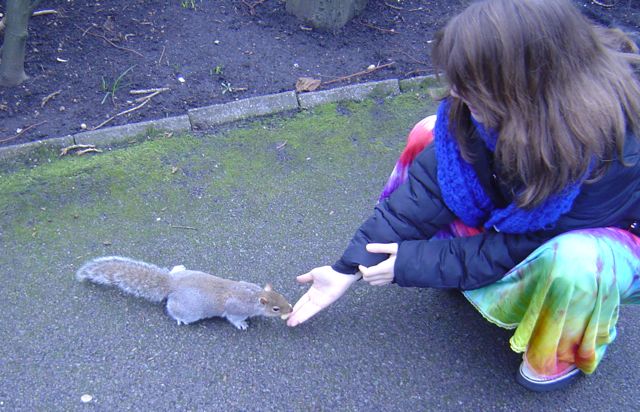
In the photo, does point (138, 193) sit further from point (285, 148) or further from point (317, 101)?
point (317, 101)

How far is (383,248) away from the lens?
176 cm

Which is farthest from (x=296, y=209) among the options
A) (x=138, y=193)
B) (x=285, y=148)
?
(x=138, y=193)

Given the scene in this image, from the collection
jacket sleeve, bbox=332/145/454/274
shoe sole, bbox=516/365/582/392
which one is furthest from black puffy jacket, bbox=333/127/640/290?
shoe sole, bbox=516/365/582/392

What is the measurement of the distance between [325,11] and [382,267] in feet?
8.15

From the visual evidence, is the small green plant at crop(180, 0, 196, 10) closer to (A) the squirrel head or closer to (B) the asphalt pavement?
(B) the asphalt pavement

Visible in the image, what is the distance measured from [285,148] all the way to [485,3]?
1718 millimetres

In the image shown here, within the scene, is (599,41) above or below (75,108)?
above

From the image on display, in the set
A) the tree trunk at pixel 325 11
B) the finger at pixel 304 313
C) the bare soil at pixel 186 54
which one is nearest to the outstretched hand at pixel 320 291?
the finger at pixel 304 313

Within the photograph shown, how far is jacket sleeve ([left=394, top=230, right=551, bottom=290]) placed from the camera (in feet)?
5.39

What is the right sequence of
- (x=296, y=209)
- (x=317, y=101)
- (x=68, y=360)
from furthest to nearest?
(x=317, y=101), (x=296, y=209), (x=68, y=360)

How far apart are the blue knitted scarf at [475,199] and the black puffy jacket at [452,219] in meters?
0.03

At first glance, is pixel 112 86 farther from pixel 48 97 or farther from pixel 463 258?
pixel 463 258

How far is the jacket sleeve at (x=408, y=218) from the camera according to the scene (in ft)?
5.91

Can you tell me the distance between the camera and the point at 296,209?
2.61 meters
